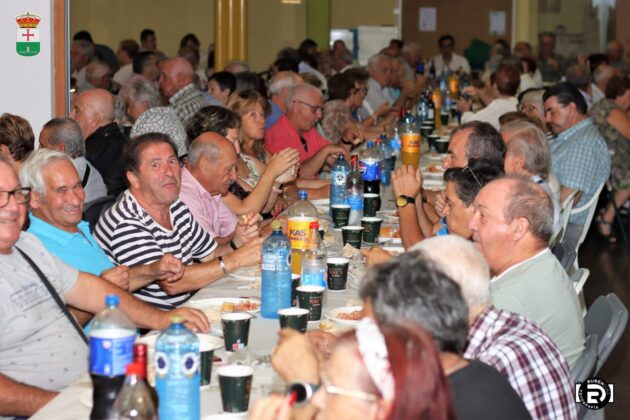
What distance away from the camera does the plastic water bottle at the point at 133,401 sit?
199cm

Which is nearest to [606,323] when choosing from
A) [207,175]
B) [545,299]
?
[545,299]

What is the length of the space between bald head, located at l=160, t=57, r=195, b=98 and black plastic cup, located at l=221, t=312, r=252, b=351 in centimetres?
547

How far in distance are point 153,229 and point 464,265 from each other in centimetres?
197

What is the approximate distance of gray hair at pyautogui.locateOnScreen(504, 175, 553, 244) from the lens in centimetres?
300

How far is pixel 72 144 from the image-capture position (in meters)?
4.99

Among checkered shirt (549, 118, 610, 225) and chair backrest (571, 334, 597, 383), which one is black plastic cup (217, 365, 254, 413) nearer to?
chair backrest (571, 334, 597, 383)

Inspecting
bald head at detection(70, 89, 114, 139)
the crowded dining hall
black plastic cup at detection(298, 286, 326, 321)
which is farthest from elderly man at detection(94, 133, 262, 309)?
bald head at detection(70, 89, 114, 139)

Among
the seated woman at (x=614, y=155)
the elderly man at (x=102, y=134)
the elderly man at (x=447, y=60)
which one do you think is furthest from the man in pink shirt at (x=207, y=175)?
the elderly man at (x=447, y=60)

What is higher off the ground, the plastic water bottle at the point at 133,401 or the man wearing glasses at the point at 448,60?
the man wearing glasses at the point at 448,60

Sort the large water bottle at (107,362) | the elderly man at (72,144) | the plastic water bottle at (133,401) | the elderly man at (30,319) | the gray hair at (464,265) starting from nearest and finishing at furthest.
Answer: the plastic water bottle at (133,401) < the large water bottle at (107,362) < the gray hair at (464,265) < the elderly man at (30,319) < the elderly man at (72,144)

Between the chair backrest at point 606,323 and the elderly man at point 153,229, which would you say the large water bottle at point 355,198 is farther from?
the chair backrest at point 606,323

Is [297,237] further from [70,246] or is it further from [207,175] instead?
[207,175]

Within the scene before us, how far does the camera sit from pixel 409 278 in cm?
185

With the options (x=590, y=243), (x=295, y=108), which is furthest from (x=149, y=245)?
(x=590, y=243)
